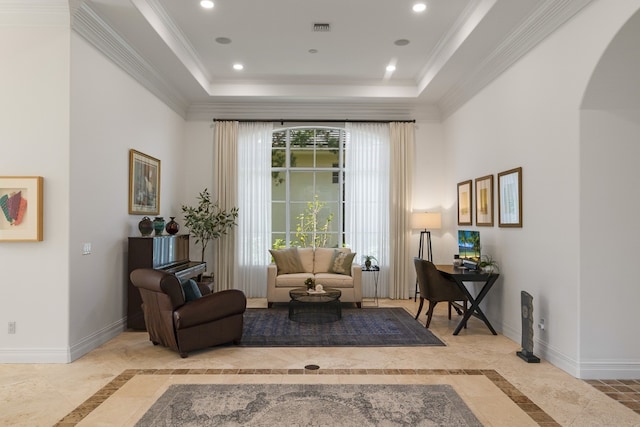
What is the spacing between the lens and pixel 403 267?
8.20m

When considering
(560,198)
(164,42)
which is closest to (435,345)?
(560,198)

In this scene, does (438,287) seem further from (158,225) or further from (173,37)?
(173,37)

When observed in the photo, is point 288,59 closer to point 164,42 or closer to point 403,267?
point 164,42

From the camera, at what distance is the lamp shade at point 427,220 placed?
768 centimetres

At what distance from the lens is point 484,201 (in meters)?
6.16

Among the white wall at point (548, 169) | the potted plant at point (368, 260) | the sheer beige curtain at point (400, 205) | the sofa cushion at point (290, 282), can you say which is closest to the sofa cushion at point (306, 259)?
the sofa cushion at point (290, 282)

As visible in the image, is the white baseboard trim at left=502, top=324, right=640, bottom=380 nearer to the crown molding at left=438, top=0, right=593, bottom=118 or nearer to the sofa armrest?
the crown molding at left=438, top=0, right=593, bottom=118

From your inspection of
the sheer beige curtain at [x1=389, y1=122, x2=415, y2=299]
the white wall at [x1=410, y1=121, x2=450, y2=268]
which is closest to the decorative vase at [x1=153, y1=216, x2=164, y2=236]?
the sheer beige curtain at [x1=389, y1=122, x2=415, y2=299]

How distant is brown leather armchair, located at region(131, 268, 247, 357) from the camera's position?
456 centimetres

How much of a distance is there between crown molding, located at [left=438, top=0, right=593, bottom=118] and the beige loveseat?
3.27m

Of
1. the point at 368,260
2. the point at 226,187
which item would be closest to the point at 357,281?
the point at 368,260

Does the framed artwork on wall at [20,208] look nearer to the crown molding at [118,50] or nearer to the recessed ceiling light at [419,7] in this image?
the crown molding at [118,50]

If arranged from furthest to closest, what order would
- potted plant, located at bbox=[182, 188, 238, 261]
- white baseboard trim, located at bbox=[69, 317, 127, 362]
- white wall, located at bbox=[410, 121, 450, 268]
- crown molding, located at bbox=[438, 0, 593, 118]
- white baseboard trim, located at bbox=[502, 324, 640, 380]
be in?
white wall, located at bbox=[410, 121, 450, 268]
potted plant, located at bbox=[182, 188, 238, 261]
white baseboard trim, located at bbox=[69, 317, 127, 362]
crown molding, located at bbox=[438, 0, 593, 118]
white baseboard trim, located at bbox=[502, 324, 640, 380]

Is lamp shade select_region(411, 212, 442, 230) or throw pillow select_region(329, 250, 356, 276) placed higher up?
lamp shade select_region(411, 212, 442, 230)
